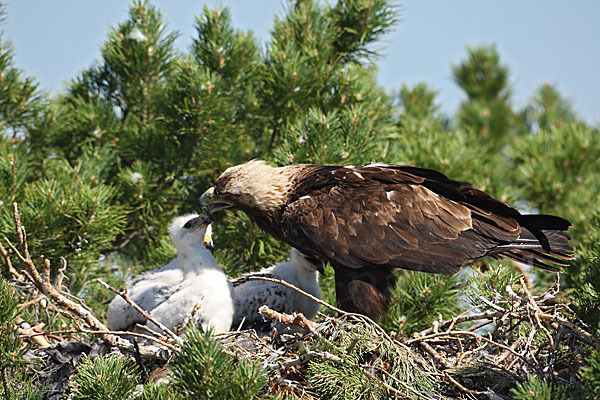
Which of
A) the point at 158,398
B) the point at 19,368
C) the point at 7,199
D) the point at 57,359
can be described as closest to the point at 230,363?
the point at 158,398

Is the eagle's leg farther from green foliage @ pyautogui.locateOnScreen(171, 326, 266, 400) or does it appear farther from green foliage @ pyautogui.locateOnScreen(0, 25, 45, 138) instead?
green foliage @ pyautogui.locateOnScreen(0, 25, 45, 138)

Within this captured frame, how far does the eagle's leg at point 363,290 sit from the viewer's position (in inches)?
156

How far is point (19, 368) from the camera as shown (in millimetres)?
3184

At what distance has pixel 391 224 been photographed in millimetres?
4027

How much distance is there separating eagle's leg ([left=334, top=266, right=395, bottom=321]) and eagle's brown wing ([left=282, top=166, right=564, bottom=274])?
3.3 inches

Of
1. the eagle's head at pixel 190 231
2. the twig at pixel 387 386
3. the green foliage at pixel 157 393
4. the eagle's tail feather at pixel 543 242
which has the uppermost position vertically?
the eagle's tail feather at pixel 543 242

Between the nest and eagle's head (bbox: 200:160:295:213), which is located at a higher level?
eagle's head (bbox: 200:160:295:213)

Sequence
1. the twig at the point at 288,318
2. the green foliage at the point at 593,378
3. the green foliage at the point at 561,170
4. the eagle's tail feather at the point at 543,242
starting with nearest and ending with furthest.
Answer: the green foliage at the point at 593,378 → the twig at the point at 288,318 → the eagle's tail feather at the point at 543,242 → the green foliage at the point at 561,170

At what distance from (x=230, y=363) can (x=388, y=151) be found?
2827mm

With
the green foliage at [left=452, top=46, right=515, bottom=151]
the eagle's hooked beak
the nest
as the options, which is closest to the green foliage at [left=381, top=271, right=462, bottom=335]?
the nest

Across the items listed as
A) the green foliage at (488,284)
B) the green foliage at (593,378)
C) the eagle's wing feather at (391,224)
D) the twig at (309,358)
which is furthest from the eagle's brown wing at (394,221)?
the green foliage at (593,378)

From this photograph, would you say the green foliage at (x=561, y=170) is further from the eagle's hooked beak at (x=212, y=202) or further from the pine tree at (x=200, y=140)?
the eagle's hooked beak at (x=212, y=202)

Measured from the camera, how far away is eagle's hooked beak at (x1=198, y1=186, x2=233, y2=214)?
4.47 m

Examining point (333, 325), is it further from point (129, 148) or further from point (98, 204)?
point (129, 148)
